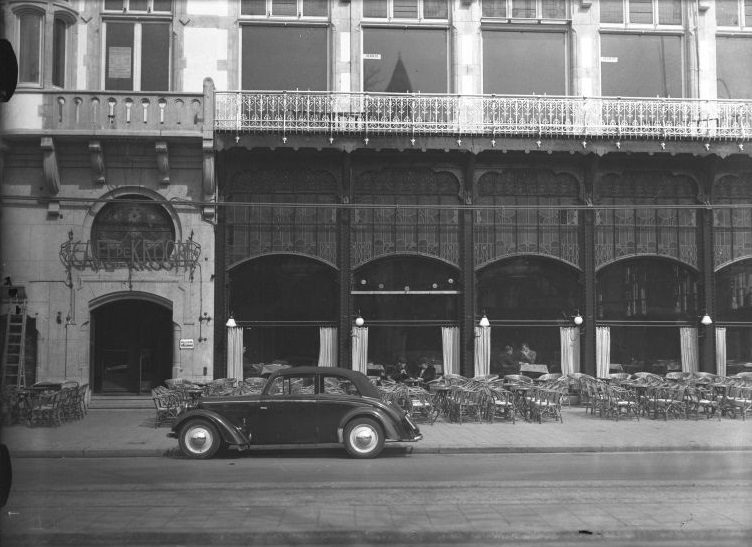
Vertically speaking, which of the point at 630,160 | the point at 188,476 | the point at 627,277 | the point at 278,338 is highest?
the point at 630,160

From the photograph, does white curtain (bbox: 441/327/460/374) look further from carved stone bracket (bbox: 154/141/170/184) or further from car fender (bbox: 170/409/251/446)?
car fender (bbox: 170/409/251/446)

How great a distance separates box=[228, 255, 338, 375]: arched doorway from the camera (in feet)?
73.0

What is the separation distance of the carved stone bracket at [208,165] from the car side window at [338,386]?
30.4ft

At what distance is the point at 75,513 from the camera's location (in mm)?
8898

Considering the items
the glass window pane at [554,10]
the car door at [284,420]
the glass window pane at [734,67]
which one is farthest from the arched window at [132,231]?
the glass window pane at [734,67]

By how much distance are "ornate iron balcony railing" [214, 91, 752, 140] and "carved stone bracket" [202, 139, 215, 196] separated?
57 centimetres

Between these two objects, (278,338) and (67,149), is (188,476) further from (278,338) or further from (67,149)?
(67,149)

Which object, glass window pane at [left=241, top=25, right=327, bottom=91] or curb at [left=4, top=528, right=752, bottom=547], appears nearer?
curb at [left=4, top=528, right=752, bottom=547]

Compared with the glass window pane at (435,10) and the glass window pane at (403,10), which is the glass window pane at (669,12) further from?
the glass window pane at (403,10)

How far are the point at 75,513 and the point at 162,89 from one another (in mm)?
15895

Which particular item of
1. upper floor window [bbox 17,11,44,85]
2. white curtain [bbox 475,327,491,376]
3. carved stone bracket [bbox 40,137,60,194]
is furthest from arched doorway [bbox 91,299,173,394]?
white curtain [bbox 475,327,491,376]

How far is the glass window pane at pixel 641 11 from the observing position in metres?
23.4

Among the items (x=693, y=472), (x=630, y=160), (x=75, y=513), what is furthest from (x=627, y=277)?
(x=75, y=513)

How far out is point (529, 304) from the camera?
74.6 feet
